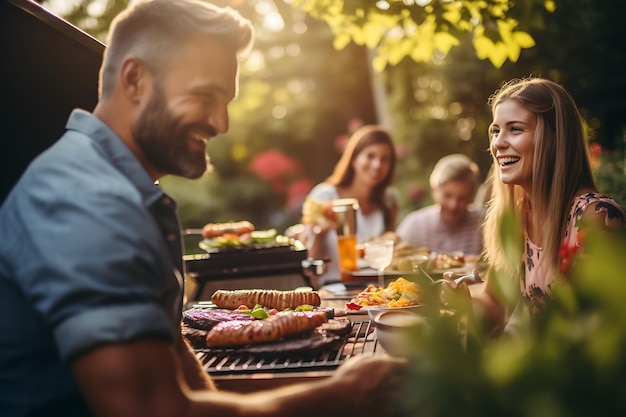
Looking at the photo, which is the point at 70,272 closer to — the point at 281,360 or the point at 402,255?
the point at 281,360

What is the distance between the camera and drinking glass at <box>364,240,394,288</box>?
13.3 feet

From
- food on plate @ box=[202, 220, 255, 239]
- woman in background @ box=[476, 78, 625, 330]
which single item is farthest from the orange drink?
woman in background @ box=[476, 78, 625, 330]

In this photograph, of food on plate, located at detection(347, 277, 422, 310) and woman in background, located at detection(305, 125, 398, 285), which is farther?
woman in background, located at detection(305, 125, 398, 285)

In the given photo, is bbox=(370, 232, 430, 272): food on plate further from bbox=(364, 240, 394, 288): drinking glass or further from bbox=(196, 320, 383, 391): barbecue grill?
bbox=(196, 320, 383, 391): barbecue grill

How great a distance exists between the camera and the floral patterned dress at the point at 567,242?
2.88m

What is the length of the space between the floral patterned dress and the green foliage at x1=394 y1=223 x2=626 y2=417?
1669 mm

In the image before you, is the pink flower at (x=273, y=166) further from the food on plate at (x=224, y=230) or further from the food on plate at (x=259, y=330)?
the food on plate at (x=259, y=330)

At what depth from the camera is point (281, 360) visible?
2053 mm

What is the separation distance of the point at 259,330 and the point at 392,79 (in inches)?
502

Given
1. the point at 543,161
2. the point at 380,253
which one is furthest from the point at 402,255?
the point at 543,161

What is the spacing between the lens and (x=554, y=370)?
0.95 meters

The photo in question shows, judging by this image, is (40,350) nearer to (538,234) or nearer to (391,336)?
(391,336)

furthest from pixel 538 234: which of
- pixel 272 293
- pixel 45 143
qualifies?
pixel 45 143

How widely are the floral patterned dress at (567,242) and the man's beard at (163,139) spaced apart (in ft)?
5.06
